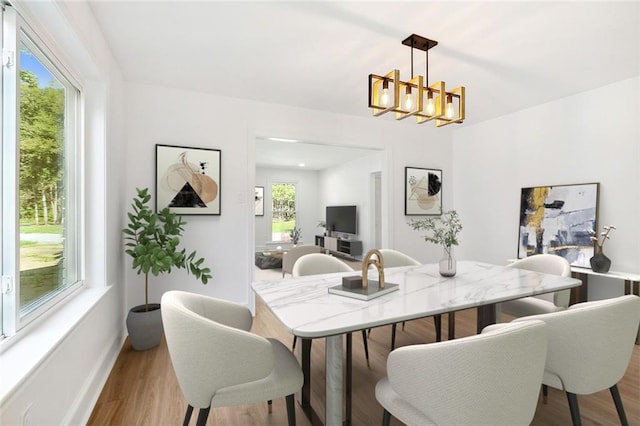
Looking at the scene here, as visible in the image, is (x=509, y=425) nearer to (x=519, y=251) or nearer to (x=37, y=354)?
(x=37, y=354)

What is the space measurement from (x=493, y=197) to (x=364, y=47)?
9.56ft

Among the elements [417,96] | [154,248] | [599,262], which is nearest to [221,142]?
[154,248]

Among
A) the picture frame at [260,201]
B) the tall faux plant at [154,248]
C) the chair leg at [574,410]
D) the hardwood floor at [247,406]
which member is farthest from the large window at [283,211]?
the chair leg at [574,410]

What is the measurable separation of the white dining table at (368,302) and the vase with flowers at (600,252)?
1.32 metres

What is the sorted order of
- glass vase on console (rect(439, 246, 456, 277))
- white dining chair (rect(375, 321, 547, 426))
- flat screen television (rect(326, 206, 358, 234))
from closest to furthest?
1. white dining chair (rect(375, 321, 547, 426))
2. glass vase on console (rect(439, 246, 456, 277))
3. flat screen television (rect(326, 206, 358, 234))

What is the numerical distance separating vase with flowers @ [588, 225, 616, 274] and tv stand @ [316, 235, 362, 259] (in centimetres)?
467

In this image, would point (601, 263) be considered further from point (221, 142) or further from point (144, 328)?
point (144, 328)

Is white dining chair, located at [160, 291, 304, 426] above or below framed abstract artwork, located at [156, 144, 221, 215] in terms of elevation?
below

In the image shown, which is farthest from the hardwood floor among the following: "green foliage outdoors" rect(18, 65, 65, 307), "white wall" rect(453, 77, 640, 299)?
"white wall" rect(453, 77, 640, 299)

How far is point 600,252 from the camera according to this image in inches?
117

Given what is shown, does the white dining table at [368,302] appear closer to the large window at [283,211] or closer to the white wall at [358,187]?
the white wall at [358,187]

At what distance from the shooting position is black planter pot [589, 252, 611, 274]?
115 inches

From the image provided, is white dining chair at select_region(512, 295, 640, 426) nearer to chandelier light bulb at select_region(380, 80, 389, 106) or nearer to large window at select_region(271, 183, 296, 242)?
chandelier light bulb at select_region(380, 80, 389, 106)

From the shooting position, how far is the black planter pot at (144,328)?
259cm
